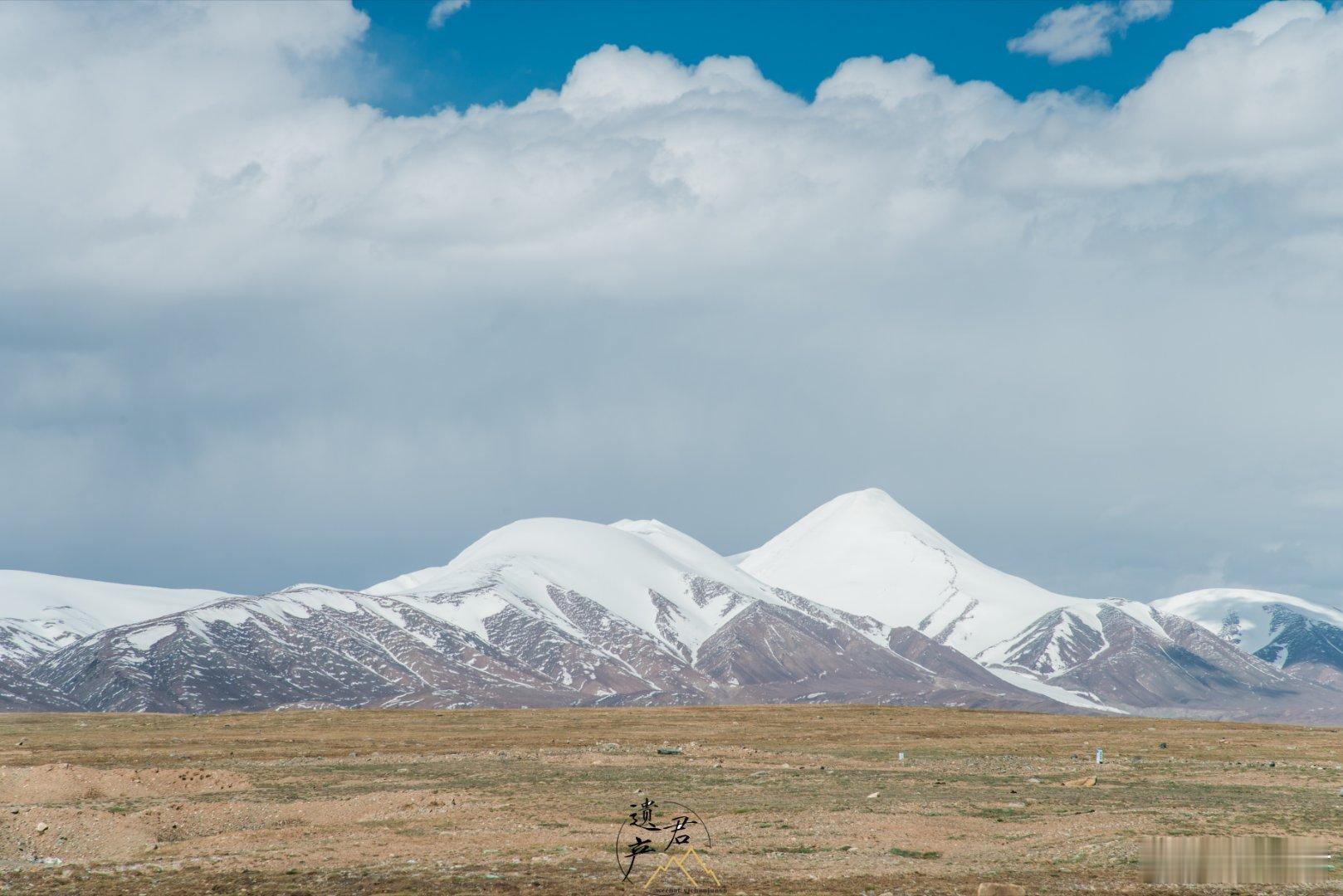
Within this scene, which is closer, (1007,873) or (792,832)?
(1007,873)

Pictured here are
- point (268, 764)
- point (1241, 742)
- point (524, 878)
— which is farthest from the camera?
point (1241, 742)

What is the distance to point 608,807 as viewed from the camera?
52406mm

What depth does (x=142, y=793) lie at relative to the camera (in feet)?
190

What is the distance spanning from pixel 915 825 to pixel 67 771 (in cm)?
3837

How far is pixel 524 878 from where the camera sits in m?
35.8

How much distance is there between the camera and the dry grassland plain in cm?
3697

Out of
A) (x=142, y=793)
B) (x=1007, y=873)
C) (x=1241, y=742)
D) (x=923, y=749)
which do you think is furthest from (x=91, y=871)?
(x=1241, y=742)

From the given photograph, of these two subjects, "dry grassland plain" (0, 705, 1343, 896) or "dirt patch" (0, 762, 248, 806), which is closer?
"dry grassland plain" (0, 705, 1343, 896)

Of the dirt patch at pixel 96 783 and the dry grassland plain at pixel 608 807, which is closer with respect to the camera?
the dry grassland plain at pixel 608 807

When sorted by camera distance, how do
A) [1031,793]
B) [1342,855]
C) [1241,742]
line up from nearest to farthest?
[1342,855], [1031,793], [1241,742]

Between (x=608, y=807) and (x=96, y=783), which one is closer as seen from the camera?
(x=608, y=807)

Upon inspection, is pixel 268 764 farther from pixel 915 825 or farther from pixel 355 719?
pixel 355 719

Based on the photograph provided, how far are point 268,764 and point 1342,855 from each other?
57741 mm

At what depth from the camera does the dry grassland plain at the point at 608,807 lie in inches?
1455
